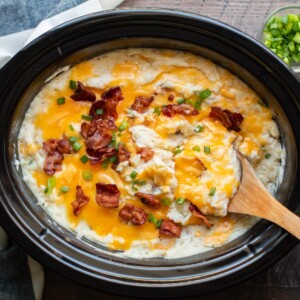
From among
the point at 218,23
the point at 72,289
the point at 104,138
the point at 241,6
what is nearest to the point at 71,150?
the point at 104,138

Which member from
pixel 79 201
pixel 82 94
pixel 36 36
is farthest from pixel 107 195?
pixel 36 36

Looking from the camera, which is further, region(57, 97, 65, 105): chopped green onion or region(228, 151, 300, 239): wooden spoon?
region(57, 97, 65, 105): chopped green onion

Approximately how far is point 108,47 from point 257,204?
3.04ft

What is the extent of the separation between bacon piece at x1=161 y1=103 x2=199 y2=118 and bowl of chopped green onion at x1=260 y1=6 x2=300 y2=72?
20.6 inches

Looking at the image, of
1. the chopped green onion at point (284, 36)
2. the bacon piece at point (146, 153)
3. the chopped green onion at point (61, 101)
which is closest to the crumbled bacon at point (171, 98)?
the bacon piece at point (146, 153)

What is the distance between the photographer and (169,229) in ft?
8.07

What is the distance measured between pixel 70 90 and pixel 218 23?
69 cm

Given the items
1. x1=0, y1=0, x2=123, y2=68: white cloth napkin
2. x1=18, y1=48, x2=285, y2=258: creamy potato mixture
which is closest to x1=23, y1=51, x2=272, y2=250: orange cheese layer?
x1=18, y1=48, x2=285, y2=258: creamy potato mixture

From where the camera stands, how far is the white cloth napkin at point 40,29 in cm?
270

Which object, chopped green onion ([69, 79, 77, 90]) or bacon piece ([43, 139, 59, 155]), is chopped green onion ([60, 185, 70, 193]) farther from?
chopped green onion ([69, 79, 77, 90])

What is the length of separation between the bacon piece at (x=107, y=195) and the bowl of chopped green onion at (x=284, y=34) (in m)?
1.00

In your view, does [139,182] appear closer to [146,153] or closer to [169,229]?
[146,153]

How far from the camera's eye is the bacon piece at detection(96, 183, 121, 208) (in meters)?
2.45

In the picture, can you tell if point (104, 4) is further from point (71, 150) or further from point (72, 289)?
point (72, 289)
